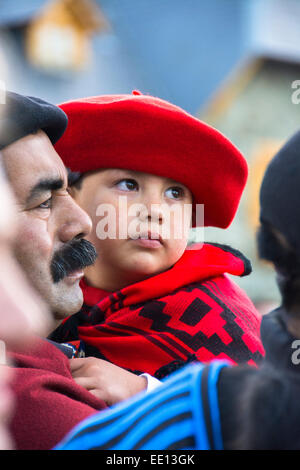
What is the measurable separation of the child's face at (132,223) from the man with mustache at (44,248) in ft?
0.51

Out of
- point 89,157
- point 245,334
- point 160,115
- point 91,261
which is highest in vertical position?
point 160,115

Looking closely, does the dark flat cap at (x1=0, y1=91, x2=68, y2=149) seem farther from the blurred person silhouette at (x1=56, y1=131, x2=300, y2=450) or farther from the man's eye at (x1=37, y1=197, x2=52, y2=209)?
the blurred person silhouette at (x1=56, y1=131, x2=300, y2=450)

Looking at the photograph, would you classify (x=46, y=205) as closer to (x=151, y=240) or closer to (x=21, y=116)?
(x=21, y=116)

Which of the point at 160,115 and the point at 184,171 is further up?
the point at 160,115

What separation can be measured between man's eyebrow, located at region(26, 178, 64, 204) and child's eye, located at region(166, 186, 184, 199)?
309 mm

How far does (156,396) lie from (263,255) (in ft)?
0.64

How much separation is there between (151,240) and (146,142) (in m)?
0.21

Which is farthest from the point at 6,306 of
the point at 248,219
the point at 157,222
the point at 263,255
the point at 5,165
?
the point at 248,219

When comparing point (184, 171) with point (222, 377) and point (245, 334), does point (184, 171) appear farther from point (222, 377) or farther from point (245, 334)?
point (222, 377)

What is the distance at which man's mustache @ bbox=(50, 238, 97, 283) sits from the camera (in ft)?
3.45

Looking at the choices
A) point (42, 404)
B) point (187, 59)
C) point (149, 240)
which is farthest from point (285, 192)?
point (187, 59)

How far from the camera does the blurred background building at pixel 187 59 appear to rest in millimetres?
4969

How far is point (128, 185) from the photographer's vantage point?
4.31ft

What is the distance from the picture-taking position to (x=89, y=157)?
4.34 ft
